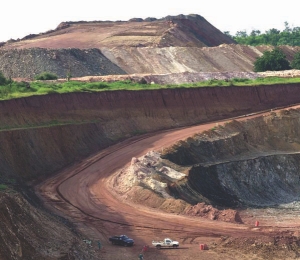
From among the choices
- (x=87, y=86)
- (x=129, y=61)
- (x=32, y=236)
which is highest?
(x=129, y=61)

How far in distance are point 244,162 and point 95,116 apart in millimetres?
18420

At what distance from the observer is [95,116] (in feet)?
281

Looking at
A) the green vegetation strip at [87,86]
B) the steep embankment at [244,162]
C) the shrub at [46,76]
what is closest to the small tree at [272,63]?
the green vegetation strip at [87,86]

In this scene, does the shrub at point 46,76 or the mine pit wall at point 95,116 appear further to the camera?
the shrub at point 46,76

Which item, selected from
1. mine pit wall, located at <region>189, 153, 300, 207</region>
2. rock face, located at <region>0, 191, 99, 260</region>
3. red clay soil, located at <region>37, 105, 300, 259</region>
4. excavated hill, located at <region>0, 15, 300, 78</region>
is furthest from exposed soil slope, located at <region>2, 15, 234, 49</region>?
rock face, located at <region>0, 191, 99, 260</region>

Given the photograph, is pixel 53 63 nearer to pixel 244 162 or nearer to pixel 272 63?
pixel 272 63

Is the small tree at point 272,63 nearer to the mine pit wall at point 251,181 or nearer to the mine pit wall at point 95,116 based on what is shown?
the mine pit wall at point 95,116

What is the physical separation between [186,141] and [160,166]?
988cm

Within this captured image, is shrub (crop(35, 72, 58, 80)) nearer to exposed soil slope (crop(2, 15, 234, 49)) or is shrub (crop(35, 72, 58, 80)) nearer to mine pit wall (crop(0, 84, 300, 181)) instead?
mine pit wall (crop(0, 84, 300, 181))

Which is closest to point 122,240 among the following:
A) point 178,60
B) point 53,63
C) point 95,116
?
point 95,116

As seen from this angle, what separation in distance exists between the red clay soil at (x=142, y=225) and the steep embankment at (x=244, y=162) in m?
6.12

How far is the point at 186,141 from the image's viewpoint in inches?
3110

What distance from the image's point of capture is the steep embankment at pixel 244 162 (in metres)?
70.6

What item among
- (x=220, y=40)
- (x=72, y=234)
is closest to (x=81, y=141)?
(x=72, y=234)
